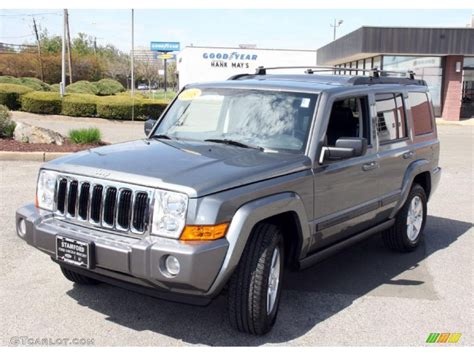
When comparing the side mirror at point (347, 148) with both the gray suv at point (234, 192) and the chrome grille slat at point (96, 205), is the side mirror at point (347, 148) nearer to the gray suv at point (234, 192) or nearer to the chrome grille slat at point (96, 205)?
the gray suv at point (234, 192)

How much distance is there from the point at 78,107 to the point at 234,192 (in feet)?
62.7

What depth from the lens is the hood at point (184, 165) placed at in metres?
3.57

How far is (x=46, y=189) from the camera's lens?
13.6 feet

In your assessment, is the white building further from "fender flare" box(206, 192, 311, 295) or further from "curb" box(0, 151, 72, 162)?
Result: "fender flare" box(206, 192, 311, 295)

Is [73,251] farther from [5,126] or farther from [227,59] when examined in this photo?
[227,59]

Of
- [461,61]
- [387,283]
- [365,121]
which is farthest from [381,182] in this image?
[461,61]

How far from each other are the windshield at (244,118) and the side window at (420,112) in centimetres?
203

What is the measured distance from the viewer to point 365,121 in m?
5.22

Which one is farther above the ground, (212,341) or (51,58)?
(51,58)

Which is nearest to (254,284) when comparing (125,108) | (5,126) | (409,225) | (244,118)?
(244,118)

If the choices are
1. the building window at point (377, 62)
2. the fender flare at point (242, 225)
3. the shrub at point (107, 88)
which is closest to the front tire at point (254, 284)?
the fender flare at point (242, 225)

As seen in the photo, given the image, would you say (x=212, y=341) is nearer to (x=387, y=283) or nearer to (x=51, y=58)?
(x=387, y=283)

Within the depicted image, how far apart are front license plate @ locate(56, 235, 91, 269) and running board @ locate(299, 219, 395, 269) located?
5.54ft

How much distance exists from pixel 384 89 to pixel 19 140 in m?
9.44
